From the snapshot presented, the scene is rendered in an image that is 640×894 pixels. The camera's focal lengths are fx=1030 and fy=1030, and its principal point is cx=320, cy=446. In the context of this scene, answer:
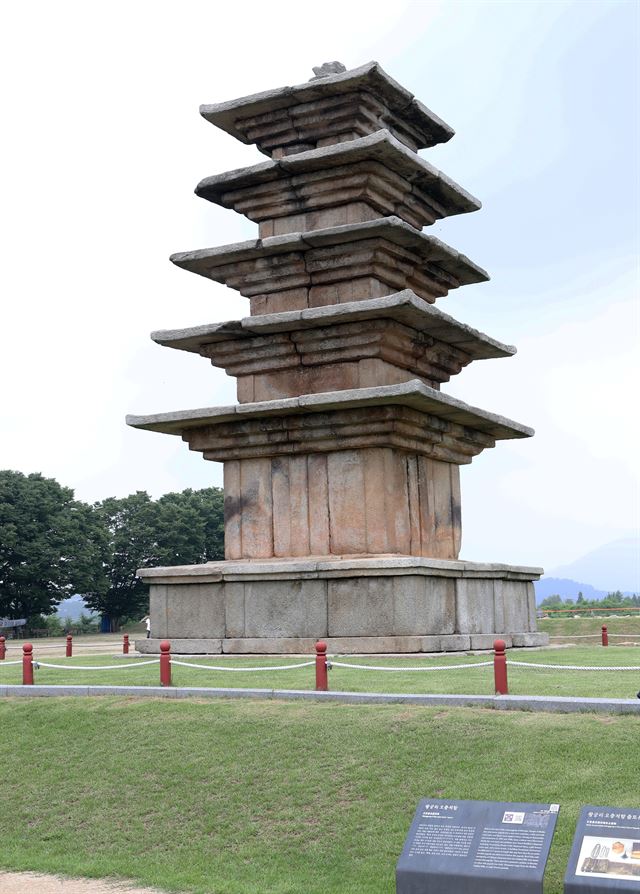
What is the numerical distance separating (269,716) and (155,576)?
8627 mm

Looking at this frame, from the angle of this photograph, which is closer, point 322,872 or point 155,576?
point 322,872

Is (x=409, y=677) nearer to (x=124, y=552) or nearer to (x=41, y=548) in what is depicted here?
(x=41, y=548)

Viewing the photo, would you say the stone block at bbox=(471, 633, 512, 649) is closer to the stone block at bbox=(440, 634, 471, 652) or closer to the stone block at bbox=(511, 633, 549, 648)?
the stone block at bbox=(440, 634, 471, 652)

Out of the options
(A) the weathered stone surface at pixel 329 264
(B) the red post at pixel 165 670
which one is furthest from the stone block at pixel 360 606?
(A) the weathered stone surface at pixel 329 264

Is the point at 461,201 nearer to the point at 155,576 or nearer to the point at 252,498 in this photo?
the point at 252,498

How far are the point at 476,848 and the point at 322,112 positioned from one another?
1727 cm

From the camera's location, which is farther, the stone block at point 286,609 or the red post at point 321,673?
the stone block at point 286,609

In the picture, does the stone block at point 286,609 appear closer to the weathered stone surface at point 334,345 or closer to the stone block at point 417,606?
the stone block at point 417,606

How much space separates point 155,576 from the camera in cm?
2047

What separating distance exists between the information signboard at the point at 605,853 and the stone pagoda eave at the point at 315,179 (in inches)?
596

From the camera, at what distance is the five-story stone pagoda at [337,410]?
738 inches

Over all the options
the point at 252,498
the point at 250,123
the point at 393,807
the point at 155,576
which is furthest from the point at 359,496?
the point at 393,807

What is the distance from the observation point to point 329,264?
2102 cm

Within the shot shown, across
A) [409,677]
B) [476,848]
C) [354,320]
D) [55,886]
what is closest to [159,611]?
[354,320]
